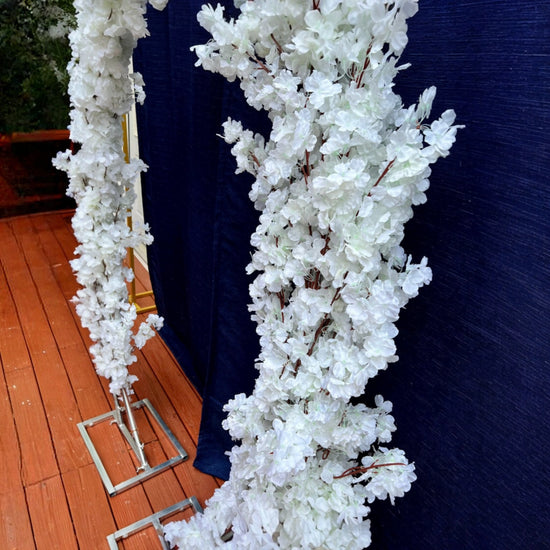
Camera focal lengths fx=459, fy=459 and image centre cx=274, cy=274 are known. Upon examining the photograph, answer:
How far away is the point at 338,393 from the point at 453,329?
0.97 ft

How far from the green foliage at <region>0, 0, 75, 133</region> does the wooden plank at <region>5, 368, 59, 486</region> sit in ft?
7.01

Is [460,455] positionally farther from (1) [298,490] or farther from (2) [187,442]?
(2) [187,442]

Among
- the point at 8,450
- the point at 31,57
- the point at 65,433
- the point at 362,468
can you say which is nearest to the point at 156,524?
the point at 65,433

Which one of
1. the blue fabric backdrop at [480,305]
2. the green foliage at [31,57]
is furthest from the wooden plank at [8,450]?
the green foliage at [31,57]

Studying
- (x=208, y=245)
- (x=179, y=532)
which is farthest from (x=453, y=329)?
(x=208, y=245)

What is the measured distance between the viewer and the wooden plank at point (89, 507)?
5.12 feet

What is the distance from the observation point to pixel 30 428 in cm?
195

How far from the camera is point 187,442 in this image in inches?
77.5

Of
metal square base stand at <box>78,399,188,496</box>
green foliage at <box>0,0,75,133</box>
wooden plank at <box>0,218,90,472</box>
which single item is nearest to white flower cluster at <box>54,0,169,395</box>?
metal square base stand at <box>78,399,188,496</box>

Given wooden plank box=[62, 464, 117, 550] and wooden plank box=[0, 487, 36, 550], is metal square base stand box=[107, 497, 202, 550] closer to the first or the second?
wooden plank box=[62, 464, 117, 550]

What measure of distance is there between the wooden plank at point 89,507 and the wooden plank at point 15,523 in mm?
140

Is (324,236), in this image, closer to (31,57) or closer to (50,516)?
(50,516)

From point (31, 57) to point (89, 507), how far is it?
3.06 meters

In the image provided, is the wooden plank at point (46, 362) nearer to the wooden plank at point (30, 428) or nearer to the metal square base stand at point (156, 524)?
the wooden plank at point (30, 428)
